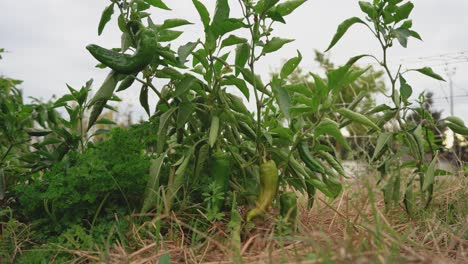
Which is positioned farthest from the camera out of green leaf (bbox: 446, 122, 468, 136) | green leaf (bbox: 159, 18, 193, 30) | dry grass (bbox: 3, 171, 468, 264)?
green leaf (bbox: 446, 122, 468, 136)

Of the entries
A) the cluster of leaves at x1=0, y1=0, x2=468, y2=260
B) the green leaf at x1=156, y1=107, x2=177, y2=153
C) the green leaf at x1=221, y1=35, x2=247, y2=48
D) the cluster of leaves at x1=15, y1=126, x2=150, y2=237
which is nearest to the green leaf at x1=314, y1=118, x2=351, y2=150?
the cluster of leaves at x1=0, y1=0, x2=468, y2=260

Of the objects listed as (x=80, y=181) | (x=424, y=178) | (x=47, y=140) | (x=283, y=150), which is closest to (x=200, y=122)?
(x=283, y=150)

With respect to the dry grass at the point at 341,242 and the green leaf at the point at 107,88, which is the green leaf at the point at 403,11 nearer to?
the dry grass at the point at 341,242

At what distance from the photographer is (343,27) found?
5.52 ft

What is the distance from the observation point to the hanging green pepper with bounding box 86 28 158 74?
1429 millimetres

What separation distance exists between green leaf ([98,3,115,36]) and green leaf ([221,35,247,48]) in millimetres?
383

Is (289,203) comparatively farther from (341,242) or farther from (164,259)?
(341,242)

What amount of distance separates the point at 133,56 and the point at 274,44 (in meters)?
0.43

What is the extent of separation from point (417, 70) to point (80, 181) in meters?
1.20

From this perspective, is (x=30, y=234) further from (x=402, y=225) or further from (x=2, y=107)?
(x=402, y=225)

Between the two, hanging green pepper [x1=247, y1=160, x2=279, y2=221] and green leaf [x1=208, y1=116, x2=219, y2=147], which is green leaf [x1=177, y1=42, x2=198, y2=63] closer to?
green leaf [x1=208, y1=116, x2=219, y2=147]

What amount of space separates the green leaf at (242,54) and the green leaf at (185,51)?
0.54 ft

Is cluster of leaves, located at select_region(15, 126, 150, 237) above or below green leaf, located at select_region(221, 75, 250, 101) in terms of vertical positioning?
below

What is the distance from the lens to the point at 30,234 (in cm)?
169
